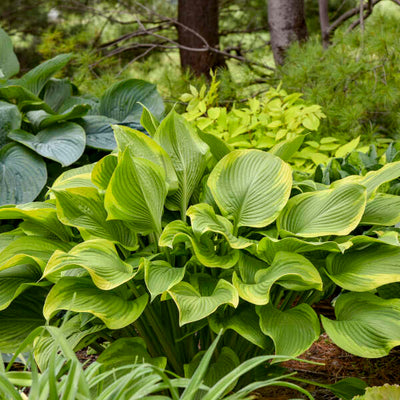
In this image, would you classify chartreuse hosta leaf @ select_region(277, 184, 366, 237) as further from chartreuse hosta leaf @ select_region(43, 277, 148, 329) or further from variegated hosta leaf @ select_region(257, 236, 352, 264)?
chartreuse hosta leaf @ select_region(43, 277, 148, 329)

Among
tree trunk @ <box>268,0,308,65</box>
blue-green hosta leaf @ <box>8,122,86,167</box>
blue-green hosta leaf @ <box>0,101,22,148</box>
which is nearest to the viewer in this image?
blue-green hosta leaf @ <box>8,122,86,167</box>

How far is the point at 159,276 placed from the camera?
138cm

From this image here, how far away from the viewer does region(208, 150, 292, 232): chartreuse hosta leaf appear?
4.86 ft

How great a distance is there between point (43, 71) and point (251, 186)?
1.73m

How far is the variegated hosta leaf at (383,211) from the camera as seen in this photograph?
5.12 ft

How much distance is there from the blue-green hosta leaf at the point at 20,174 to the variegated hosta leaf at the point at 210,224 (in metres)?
1.21

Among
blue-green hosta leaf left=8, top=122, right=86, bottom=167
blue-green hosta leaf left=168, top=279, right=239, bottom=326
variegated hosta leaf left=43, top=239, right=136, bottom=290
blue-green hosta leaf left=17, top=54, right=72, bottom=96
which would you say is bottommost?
blue-green hosta leaf left=168, top=279, right=239, bottom=326

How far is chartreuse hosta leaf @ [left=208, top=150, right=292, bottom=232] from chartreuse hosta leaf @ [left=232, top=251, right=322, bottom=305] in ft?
0.43

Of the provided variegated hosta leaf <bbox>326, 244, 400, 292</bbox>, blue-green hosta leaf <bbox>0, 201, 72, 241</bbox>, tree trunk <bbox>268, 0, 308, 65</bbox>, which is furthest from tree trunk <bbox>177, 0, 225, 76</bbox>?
variegated hosta leaf <bbox>326, 244, 400, 292</bbox>

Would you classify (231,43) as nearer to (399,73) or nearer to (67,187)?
(399,73)

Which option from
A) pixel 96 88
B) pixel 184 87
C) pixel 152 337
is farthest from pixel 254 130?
pixel 152 337

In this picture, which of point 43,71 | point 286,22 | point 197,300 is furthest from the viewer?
point 286,22

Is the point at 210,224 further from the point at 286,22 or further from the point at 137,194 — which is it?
the point at 286,22

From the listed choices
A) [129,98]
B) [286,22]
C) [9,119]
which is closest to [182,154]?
[9,119]
